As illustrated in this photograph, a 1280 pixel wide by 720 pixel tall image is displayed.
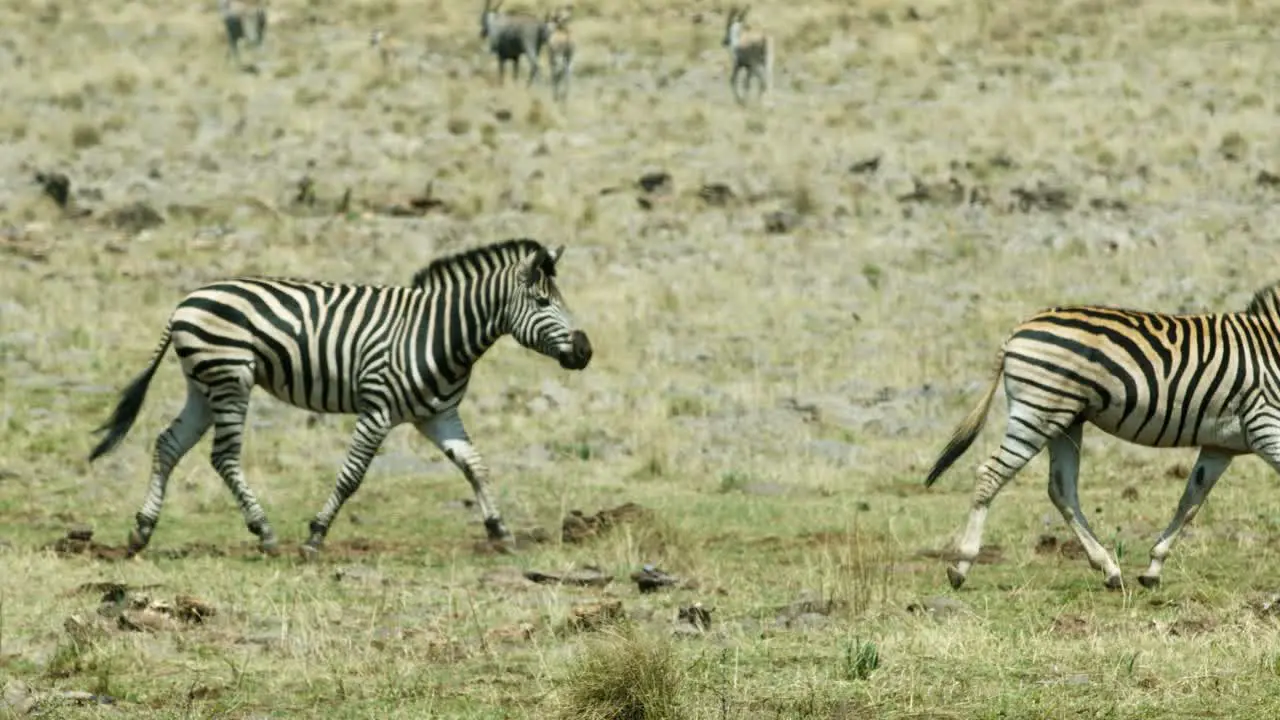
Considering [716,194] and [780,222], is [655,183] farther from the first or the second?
[780,222]

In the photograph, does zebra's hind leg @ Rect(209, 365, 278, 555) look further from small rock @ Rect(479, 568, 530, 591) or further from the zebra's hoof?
small rock @ Rect(479, 568, 530, 591)

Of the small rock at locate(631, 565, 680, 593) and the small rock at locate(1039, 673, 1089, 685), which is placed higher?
the small rock at locate(1039, 673, 1089, 685)

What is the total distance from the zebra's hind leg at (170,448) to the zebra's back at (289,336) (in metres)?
0.32

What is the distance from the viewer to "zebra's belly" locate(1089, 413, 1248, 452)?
1184 cm

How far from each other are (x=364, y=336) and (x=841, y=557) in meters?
4.36

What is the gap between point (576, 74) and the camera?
1662 inches

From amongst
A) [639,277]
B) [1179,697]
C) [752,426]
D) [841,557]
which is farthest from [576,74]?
[1179,697]

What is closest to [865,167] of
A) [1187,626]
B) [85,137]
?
[85,137]

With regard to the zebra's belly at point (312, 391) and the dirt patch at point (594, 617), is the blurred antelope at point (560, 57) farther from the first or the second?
the dirt patch at point (594, 617)

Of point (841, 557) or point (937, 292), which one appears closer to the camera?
point (841, 557)

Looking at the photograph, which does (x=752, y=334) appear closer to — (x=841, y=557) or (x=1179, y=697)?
(x=841, y=557)

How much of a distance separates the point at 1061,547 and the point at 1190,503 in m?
1.26

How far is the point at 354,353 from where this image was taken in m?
14.1

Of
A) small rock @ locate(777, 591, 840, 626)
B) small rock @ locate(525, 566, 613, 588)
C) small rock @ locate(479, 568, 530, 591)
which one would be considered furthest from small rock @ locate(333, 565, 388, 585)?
small rock @ locate(777, 591, 840, 626)
